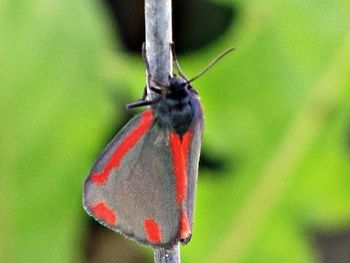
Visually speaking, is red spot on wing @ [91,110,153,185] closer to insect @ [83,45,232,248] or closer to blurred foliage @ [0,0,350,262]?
insect @ [83,45,232,248]

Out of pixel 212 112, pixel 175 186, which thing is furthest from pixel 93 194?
pixel 212 112

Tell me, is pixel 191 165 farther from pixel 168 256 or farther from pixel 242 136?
pixel 242 136

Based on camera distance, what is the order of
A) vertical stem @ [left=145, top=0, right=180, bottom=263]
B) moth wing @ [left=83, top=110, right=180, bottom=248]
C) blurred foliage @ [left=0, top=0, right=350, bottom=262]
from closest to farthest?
1. vertical stem @ [left=145, top=0, right=180, bottom=263]
2. moth wing @ [left=83, top=110, right=180, bottom=248]
3. blurred foliage @ [left=0, top=0, right=350, bottom=262]

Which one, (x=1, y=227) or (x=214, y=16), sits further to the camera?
(x=214, y=16)

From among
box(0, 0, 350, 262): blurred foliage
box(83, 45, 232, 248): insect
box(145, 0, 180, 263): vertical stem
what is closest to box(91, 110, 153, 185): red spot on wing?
box(83, 45, 232, 248): insect

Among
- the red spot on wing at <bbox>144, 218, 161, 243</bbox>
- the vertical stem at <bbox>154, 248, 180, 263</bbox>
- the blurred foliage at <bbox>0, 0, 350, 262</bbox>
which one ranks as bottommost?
the blurred foliage at <bbox>0, 0, 350, 262</bbox>

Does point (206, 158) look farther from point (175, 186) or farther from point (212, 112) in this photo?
point (175, 186)

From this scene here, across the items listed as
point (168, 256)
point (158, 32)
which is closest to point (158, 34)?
point (158, 32)

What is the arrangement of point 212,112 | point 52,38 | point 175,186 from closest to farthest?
point 175,186, point 52,38, point 212,112
